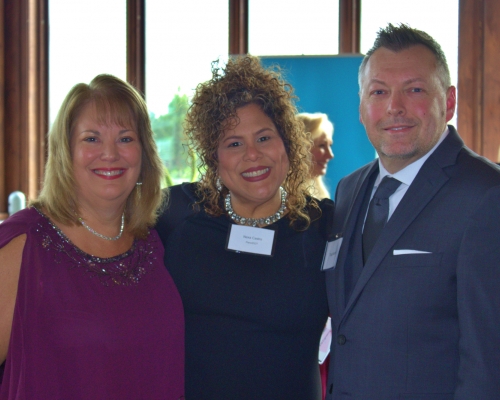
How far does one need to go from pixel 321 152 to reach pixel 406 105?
282 cm

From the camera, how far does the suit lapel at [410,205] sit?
1681 millimetres

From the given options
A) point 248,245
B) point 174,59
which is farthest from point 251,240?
point 174,59

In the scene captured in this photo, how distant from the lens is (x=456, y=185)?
163 centimetres

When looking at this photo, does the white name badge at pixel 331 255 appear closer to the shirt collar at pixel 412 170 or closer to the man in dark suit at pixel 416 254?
the man in dark suit at pixel 416 254

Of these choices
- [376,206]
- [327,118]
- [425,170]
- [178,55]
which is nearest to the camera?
[425,170]

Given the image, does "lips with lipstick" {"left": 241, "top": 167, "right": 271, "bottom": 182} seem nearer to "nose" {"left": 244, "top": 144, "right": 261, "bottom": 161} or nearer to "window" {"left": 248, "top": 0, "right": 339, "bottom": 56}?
"nose" {"left": 244, "top": 144, "right": 261, "bottom": 161}

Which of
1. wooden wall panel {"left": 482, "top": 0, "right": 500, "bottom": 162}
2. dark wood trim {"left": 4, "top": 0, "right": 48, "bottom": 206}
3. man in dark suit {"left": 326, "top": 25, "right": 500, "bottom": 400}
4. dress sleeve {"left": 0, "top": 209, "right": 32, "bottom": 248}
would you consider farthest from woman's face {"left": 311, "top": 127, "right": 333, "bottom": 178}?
dark wood trim {"left": 4, "top": 0, "right": 48, "bottom": 206}

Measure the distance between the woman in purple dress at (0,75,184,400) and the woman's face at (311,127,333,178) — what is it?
2.50 meters

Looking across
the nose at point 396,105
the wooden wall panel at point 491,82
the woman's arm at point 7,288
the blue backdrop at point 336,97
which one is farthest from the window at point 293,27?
the woman's arm at point 7,288

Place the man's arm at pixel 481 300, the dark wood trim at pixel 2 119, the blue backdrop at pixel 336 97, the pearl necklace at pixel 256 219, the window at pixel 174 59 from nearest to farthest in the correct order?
the man's arm at pixel 481 300 < the pearl necklace at pixel 256 219 < the blue backdrop at pixel 336 97 < the dark wood trim at pixel 2 119 < the window at pixel 174 59

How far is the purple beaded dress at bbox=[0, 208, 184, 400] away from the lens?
1771 millimetres

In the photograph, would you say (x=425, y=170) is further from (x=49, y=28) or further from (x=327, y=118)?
(x=49, y=28)

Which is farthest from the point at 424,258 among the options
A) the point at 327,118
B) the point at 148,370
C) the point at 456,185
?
the point at 327,118

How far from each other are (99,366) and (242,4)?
4.96 meters
